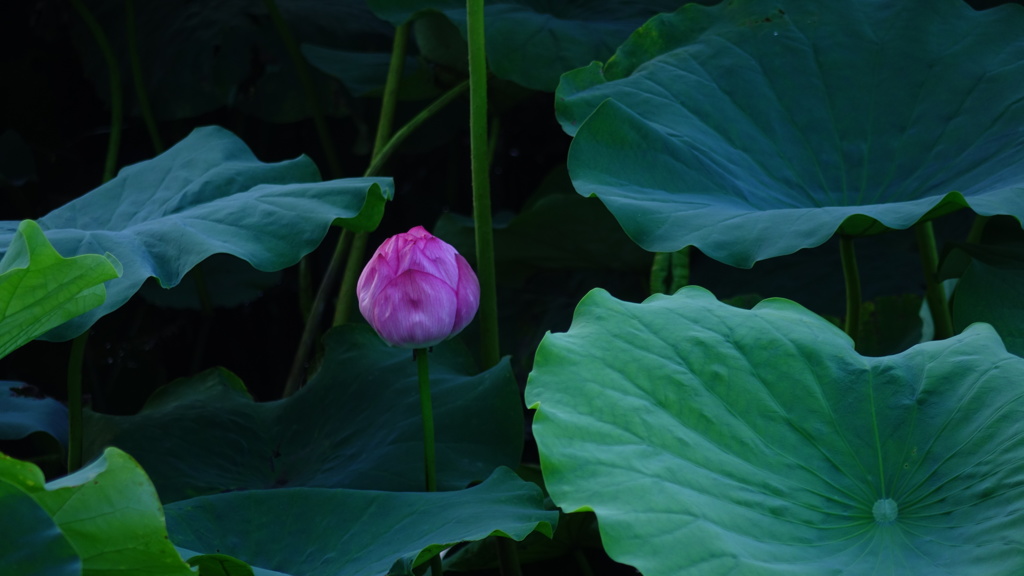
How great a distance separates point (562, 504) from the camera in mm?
583

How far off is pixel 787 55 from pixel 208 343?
1.26 meters

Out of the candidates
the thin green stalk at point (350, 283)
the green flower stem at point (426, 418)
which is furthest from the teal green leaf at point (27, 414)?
the green flower stem at point (426, 418)

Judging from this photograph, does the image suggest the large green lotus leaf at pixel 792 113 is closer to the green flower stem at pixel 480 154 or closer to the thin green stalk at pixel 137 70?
the green flower stem at pixel 480 154

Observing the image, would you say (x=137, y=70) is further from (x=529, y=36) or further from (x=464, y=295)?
(x=464, y=295)

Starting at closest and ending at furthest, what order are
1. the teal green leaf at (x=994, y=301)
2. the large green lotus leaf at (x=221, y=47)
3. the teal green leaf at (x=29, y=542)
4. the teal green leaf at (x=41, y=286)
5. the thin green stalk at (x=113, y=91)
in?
1. the teal green leaf at (x=29, y=542)
2. the teal green leaf at (x=41, y=286)
3. the teal green leaf at (x=994, y=301)
4. the thin green stalk at (x=113, y=91)
5. the large green lotus leaf at (x=221, y=47)

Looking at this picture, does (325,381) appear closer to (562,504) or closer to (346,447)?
(346,447)

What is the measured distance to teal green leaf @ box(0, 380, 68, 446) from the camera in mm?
1021

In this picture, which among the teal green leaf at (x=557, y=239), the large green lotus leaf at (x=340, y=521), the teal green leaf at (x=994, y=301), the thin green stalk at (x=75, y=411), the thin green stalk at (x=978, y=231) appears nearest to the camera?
the large green lotus leaf at (x=340, y=521)

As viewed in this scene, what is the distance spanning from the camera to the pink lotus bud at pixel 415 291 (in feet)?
2.62

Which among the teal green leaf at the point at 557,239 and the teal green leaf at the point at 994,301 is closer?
the teal green leaf at the point at 994,301

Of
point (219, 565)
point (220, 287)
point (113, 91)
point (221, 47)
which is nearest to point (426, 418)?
point (219, 565)

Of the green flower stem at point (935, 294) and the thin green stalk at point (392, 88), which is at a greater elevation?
the thin green stalk at point (392, 88)

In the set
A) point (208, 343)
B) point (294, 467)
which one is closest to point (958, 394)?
point (294, 467)

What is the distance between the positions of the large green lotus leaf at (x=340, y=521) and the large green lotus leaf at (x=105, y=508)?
0.20 m
